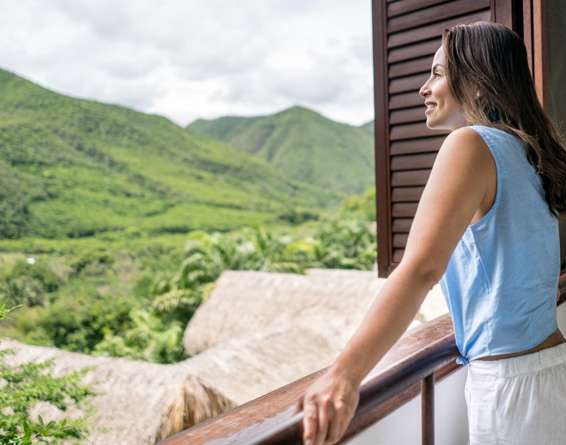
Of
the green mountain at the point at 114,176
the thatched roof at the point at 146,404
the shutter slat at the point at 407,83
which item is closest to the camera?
the shutter slat at the point at 407,83

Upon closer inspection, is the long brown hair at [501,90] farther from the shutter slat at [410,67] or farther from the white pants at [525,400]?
the shutter slat at [410,67]

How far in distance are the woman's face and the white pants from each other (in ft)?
1.25

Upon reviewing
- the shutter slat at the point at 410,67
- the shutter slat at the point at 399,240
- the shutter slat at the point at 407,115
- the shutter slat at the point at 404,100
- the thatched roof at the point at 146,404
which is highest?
the shutter slat at the point at 410,67

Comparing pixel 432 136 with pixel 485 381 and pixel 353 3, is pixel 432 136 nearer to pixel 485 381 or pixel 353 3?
pixel 485 381

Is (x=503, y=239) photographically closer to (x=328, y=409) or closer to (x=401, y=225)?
(x=328, y=409)

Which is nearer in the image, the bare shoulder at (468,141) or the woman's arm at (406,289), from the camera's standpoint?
the woman's arm at (406,289)

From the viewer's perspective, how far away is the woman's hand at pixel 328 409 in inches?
22.4

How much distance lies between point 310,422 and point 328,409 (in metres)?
0.02

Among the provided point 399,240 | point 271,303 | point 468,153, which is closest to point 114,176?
point 271,303

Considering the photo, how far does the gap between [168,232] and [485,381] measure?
16.1 m

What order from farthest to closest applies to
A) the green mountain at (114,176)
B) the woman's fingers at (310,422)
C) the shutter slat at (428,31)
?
the green mountain at (114,176)
the shutter slat at (428,31)
the woman's fingers at (310,422)

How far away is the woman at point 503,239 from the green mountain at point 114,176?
14.4 meters

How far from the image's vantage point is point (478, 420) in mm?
862

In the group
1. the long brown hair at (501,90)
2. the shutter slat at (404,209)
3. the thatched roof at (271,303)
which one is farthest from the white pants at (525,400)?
the thatched roof at (271,303)
